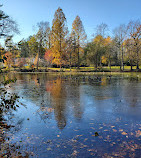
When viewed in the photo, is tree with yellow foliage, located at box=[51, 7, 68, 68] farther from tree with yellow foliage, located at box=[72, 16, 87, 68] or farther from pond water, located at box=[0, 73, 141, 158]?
pond water, located at box=[0, 73, 141, 158]

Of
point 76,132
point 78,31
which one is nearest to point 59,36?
point 78,31

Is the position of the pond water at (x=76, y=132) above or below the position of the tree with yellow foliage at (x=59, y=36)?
below

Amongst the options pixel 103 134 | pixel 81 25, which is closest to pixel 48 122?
pixel 103 134

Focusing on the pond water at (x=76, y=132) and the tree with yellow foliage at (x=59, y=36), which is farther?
the tree with yellow foliage at (x=59, y=36)

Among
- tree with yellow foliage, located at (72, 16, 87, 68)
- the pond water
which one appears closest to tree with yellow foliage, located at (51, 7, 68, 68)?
tree with yellow foliage, located at (72, 16, 87, 68)

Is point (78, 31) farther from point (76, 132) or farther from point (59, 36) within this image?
point (76, 132)

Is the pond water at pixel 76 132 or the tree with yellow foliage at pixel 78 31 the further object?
the tree with yellow foliage at pixel 78 31

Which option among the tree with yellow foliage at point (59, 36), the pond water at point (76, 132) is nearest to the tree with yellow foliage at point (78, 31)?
the tree with yellow foliage at point (59, 36)

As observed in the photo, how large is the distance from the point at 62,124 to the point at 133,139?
2.57m

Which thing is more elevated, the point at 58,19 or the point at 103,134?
the point at 58,19

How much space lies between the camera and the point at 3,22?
5.57 metres

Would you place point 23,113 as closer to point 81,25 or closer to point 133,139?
point 133,139

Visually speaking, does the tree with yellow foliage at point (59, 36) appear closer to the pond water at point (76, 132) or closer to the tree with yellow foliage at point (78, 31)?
the tree with yellow foliage at point (78, 31)

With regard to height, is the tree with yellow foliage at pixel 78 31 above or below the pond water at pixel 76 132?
above
